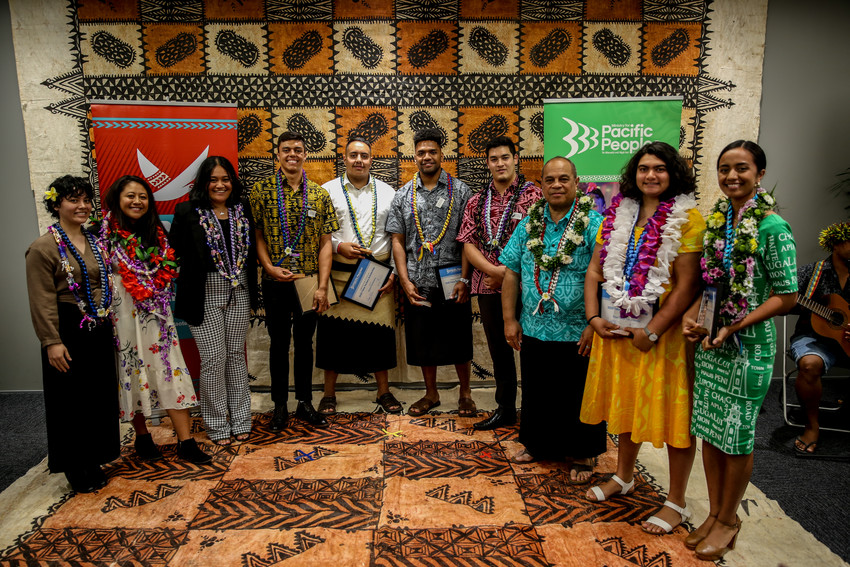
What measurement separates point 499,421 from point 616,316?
145cm

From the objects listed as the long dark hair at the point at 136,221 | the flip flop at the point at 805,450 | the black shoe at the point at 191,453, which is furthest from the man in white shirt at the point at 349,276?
the flip flop at the point at 805,450

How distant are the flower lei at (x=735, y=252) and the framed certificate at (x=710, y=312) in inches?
2.1

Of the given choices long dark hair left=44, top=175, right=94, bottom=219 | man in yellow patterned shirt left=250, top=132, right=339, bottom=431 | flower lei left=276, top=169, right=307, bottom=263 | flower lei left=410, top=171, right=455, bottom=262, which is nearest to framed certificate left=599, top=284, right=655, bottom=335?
flower lei left=410, top=171, right=455, bottom=262

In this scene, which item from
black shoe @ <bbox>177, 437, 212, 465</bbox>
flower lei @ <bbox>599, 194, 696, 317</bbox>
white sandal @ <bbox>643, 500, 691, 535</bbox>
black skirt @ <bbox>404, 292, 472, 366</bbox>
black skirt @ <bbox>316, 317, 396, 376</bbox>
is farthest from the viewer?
black skirt @ <bbox>316, 317, 396, 376</bbox>

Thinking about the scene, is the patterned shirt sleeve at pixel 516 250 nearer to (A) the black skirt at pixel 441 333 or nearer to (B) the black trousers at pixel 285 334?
(A) the black skirt at pixel 441 333

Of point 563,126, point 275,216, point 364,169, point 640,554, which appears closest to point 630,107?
point 563,126

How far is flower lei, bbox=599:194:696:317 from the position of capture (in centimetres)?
229

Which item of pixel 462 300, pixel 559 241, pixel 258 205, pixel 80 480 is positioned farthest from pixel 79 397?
pixel 559 241

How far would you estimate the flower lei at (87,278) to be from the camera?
273cm

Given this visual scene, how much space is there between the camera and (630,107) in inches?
155

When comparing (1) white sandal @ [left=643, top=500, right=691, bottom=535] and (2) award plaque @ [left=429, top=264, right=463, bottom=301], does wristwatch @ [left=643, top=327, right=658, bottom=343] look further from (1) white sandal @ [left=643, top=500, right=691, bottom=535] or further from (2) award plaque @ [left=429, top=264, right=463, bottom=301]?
(2) award plaque @ [left=429, top=264, right=463, bottom=301]

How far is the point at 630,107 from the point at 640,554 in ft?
10.2

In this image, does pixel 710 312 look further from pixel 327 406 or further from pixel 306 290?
pixel 327 406

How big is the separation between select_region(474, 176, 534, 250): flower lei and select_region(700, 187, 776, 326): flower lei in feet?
A: 4.45
